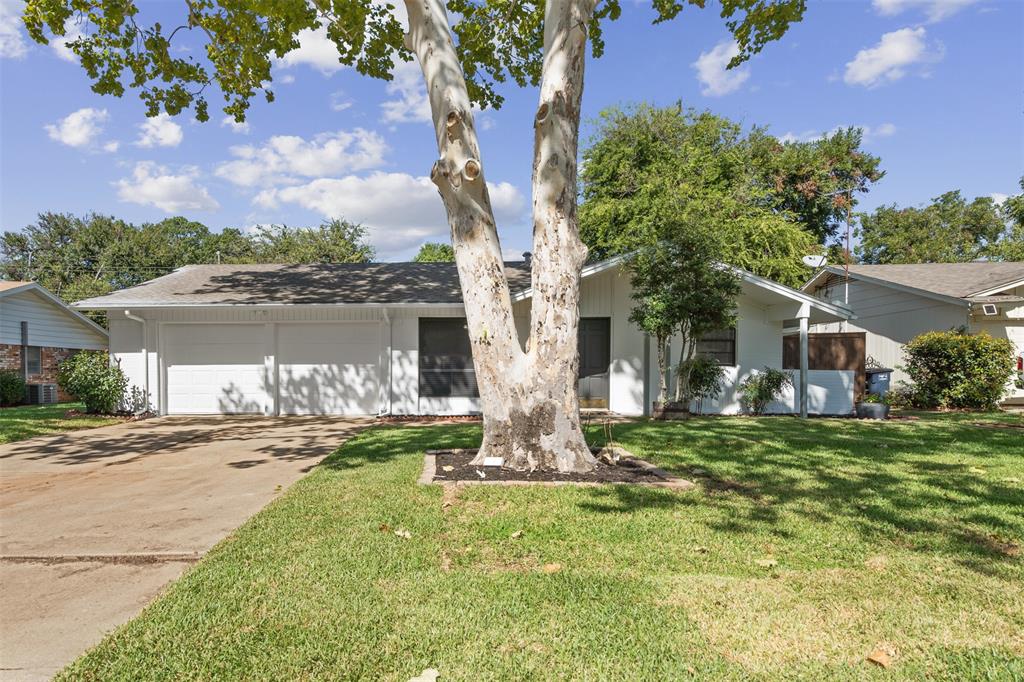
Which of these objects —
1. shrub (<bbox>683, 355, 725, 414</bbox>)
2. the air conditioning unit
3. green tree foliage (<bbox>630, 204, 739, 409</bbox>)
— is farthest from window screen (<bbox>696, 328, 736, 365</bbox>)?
the air conditioning unit

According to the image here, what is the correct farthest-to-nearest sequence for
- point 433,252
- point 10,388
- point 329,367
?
1. point 433,252
2. point 10,388
3. point 329,367

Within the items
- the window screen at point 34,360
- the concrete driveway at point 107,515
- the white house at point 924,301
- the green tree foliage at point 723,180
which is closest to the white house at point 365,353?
the concrete driveway at point 107,515

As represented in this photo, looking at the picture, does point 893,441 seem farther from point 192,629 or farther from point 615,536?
point 192,629

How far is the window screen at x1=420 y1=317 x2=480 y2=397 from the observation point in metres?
12.2

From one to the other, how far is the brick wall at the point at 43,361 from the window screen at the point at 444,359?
13384 mm

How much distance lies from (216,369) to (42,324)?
445 inches

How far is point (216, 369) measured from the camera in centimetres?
1246

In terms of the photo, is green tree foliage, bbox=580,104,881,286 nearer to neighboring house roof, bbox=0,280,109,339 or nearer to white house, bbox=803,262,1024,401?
white house, bbox=803,262,1024,401

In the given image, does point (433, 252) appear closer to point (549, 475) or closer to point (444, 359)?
point (444, 359)

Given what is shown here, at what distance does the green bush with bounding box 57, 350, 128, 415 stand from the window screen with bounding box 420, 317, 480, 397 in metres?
6.62

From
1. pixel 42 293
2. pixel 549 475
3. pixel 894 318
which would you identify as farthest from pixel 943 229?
pixel 42 293

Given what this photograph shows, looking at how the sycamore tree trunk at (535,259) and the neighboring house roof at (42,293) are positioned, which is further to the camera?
the neighboring house roof at (42,293)

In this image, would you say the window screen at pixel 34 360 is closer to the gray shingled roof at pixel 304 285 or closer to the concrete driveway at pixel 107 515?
the gray shingled roof at pixel 304 285

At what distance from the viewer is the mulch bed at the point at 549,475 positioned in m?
5.24
